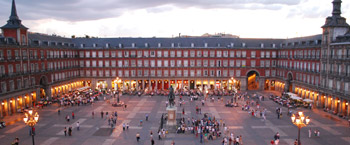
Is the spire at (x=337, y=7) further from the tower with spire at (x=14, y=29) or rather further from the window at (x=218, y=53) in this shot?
the tower with spire at (x=14, y=29)

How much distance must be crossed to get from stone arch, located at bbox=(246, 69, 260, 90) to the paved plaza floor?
24.8 m

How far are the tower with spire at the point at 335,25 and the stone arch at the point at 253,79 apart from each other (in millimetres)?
27501

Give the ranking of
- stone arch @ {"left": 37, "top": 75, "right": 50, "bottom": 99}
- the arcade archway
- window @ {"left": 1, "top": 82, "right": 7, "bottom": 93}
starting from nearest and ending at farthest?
window @ {"left": 1, "top": 82, "right": 7, "bottom": 93} → stone arch @ {"left": 37, "top": 75, "right": 50, "bottom": 99} → the arcade archway

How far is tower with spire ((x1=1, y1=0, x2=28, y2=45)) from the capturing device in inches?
1943

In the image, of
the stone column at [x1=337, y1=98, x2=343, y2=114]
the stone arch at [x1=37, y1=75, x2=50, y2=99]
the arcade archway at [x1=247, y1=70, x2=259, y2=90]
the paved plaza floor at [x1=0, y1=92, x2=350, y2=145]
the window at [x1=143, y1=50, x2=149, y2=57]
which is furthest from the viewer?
the arcade archway at [x1=247, y1=70, x2=259, y2=90]

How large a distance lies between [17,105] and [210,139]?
3856cm

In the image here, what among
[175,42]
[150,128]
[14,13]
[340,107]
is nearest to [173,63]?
[175,42]

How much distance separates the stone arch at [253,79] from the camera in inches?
2953

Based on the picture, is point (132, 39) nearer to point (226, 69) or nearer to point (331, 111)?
point (226, 69)

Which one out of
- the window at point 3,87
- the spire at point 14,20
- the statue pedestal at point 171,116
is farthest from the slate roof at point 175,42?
the statue pedestal at point 171,116

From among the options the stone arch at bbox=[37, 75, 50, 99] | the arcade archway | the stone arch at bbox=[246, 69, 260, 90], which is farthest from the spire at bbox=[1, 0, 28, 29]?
the arcade archway

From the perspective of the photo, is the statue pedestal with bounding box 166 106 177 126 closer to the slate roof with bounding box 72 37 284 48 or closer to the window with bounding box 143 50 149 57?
the window with bounding box 143 50 149 57

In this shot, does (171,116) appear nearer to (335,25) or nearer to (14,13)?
(335,25)

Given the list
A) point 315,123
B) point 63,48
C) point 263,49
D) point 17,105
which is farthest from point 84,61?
point 315,123
